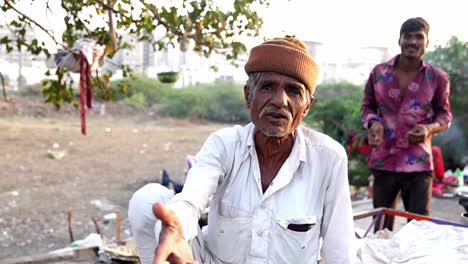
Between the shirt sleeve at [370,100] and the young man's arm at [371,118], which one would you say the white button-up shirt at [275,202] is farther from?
the shirt sleeve at [370,100]

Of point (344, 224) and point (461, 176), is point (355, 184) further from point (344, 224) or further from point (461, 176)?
point (344, 224)

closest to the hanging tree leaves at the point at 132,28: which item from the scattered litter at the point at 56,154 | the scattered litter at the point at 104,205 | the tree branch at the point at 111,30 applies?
the tree branch at the point at 111,30

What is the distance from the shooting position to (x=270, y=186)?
2.17 meters

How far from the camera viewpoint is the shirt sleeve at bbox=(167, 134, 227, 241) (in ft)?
6.18

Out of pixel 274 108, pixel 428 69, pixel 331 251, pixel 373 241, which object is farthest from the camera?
pixel 428 69

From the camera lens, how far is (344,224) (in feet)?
7.27

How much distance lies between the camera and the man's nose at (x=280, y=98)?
2080 mm

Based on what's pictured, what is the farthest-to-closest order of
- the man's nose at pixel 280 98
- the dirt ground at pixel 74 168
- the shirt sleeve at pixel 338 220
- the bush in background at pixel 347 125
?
the bush in background at pixel 347 125 → the dirt ground at pixel 74 168 → the shirt sleeve at pixel 338 220 → the man's nose at pixel 280 98

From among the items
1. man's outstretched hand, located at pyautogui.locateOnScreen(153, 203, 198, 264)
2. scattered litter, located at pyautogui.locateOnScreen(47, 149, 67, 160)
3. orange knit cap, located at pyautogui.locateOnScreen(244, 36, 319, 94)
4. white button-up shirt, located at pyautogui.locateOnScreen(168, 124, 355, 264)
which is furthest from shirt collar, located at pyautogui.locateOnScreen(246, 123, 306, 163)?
scattered litter, located at pyautogui.locateOnScreen(47, 149, 67, 160)

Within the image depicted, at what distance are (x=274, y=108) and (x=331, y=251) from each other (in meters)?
0.64

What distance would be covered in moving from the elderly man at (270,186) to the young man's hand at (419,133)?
164 centimetres

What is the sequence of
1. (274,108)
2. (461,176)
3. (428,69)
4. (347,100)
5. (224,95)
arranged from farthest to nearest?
(224,95), (347,100), (461,176), (428,69), (274,108)

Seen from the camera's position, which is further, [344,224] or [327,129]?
[327,129]

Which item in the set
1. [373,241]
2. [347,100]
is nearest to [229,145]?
[373,241]
